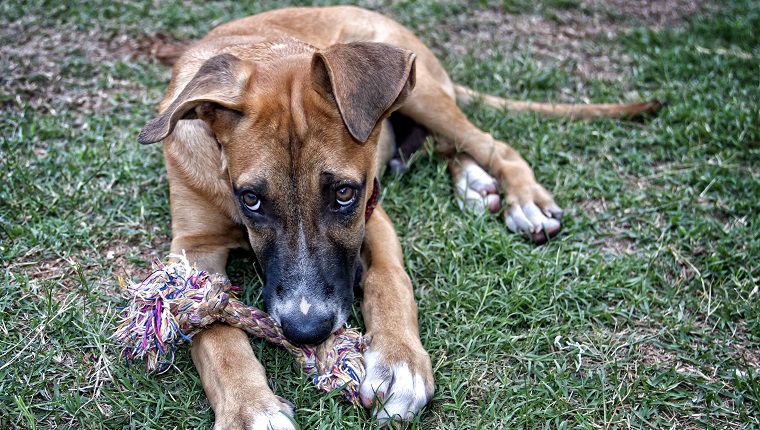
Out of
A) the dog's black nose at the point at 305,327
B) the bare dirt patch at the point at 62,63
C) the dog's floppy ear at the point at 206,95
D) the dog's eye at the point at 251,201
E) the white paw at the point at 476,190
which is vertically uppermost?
the dog's floppy ear at the point at 206,95

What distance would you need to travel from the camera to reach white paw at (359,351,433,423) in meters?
2.93

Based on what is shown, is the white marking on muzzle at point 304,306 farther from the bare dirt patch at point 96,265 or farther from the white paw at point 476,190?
the white paw at point 476,190

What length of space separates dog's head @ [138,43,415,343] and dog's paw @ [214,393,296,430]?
30 cm

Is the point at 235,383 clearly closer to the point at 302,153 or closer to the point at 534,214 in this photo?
the point at 302,153

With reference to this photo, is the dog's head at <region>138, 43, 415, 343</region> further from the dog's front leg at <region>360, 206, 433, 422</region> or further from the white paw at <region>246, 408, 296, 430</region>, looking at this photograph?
the white paw at <region>246, 408, 296, 430</region>

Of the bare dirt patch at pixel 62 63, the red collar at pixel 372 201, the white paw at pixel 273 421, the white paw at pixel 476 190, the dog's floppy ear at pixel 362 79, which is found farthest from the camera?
the bare dirt patch at pixel 62 63

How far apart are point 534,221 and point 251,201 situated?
1880 millimetres

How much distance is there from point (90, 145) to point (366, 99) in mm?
2726

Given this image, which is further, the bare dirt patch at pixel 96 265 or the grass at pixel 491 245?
the bare dirt patch at pixel 96 265

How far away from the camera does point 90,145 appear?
4.84 meters

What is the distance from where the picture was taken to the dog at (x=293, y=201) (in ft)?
9.68

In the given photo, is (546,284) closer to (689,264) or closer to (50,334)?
(689,264)

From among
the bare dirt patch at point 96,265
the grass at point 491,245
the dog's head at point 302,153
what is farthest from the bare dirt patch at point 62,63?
the dog's head at point 302,153

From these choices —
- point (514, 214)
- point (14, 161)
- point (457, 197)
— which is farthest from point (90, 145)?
point (514, 214)
